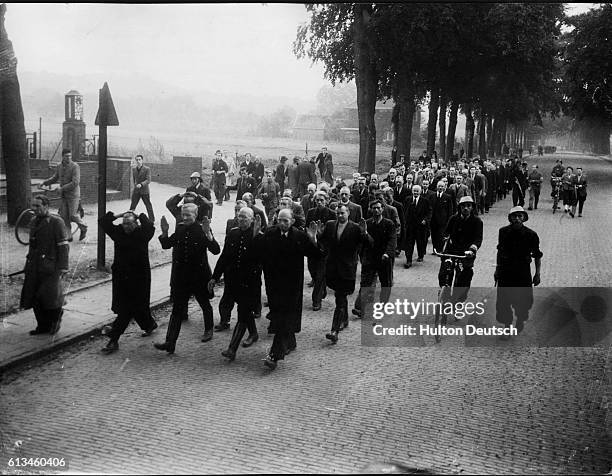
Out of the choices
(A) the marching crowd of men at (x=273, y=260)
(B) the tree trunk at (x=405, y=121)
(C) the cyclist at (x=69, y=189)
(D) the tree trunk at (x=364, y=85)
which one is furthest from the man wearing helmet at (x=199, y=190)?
(B) the tree trunk at (x=405, y=121)

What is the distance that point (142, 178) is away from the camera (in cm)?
1268

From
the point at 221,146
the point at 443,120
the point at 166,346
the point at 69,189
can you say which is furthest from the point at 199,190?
the point at 443,120

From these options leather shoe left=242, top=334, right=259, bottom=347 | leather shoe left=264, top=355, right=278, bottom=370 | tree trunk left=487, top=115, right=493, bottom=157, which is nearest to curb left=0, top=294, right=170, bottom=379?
leather shoe left=242, top=334, right=259, bottom=347

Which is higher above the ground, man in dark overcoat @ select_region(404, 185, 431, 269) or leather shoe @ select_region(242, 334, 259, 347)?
man in dark overcoat @ select_region(404, 185, 431, 269)

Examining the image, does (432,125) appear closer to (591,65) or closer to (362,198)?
(591,65)

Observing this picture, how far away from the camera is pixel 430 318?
27.4 ft

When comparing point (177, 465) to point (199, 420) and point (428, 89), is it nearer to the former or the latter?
point (199, 420)

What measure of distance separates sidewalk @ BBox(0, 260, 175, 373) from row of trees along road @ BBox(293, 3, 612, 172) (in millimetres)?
6509

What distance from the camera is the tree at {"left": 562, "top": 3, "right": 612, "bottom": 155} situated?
1502cm

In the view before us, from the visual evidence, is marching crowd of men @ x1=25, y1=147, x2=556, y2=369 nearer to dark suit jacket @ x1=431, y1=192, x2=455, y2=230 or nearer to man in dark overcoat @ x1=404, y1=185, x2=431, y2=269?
man in dark overcoat @ x1=404, y1=185, x2=431, y2=269

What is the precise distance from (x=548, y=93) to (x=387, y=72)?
10.9m

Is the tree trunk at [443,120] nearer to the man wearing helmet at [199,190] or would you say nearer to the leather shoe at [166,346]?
the man wearing helmet at [199,190]

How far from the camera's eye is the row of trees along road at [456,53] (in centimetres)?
1761

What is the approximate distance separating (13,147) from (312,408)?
844 centimetres
